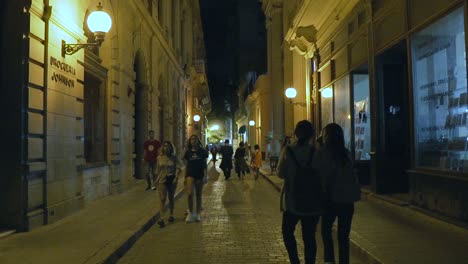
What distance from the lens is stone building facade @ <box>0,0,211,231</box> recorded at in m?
7.86

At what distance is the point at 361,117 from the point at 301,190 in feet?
30.1

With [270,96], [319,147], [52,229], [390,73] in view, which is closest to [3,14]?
[52,229]

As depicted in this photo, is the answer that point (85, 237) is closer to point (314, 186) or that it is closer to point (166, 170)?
point (166, 170)

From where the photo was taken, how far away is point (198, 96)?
49.2 metres

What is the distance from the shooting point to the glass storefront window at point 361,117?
1330cm

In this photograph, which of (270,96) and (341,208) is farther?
(270,96)

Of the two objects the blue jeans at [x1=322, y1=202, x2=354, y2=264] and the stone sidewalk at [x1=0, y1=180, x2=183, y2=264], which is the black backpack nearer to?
the blue jeans at [x1=322, y1=202, x2=354, y2=264]

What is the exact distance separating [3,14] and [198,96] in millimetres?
41188

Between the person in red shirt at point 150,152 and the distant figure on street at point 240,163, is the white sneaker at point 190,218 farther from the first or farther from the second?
the distant figure on street at point 240,163

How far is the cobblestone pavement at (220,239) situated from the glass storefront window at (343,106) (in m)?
3.66

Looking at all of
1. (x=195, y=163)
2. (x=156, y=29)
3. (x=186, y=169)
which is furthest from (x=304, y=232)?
(x=156, y=29)

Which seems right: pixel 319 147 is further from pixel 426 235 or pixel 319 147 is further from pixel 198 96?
pixel 198 96

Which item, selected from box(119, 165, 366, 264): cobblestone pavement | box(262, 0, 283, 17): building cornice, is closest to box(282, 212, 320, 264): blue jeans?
box(119, 165, 366, 264): cobblestone pavement

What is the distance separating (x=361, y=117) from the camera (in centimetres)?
1357
